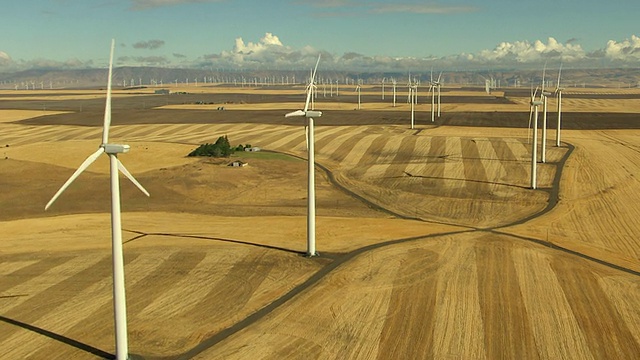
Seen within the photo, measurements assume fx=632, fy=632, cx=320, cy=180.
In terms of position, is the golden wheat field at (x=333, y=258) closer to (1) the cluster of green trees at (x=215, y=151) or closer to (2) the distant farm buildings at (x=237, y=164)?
(2) the distant farm buildings at (x=237, y=164)

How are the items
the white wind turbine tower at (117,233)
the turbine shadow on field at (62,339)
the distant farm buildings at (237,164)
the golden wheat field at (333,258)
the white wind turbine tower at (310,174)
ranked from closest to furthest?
the white wind turbine tower at (117,233), the turbine shadow on field at (62,339), the golden wheat field at (333,258), the white wind turbine tower at (310,174), the distant farm buildings at (237,164)

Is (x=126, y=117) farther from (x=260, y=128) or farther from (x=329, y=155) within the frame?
(x=329, y=155)

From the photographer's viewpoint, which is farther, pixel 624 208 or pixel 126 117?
pixel 126 117

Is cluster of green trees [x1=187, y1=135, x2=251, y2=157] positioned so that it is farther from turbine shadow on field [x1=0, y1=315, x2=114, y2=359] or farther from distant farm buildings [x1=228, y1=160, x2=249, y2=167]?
turbine shadow on field [x1=0, y1=315, x2=114, y2=359]

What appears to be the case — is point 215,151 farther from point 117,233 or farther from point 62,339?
point 117,233

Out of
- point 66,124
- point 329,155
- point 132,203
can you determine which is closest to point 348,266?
point 132,203

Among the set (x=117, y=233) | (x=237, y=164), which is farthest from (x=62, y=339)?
(x=237, y=164)

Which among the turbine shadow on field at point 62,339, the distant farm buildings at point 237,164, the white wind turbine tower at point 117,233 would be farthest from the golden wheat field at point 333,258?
the white wind turbine tower at point 117,233
